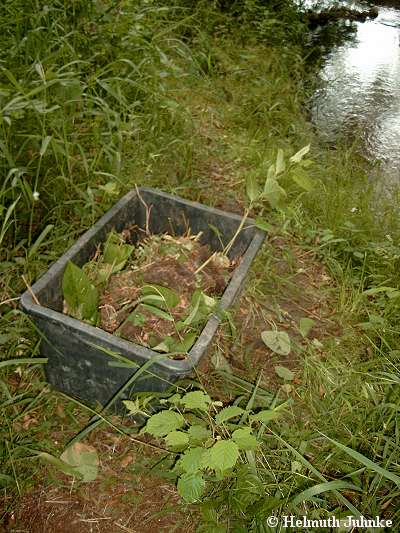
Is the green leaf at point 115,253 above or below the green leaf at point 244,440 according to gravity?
above

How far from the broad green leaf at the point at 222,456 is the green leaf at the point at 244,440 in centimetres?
4

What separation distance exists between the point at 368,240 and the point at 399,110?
223cm

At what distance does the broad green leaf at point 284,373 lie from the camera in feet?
5.95

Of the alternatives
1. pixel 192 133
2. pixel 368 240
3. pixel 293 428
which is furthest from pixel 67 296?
pixel 192 133

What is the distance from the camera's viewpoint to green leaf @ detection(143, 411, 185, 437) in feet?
4.41

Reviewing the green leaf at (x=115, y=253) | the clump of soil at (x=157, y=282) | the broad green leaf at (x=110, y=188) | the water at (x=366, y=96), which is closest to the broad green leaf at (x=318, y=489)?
the clump of soil at (x=157, y=282)

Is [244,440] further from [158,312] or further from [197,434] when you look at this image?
[158,312]

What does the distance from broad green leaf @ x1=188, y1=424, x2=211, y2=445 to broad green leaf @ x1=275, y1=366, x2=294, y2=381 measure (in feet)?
1.65

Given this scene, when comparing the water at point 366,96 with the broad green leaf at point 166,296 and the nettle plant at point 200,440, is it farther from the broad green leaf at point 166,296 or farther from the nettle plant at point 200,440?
the nettle plant at point 200,440

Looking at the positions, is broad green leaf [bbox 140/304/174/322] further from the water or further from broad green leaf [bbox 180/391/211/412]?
the water

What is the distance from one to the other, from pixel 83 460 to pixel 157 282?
24.7 inches

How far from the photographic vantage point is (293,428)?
165 cm

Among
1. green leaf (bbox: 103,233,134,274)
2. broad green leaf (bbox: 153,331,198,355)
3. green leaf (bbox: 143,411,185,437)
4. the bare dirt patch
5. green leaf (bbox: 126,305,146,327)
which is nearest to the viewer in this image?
green leaf (bbox: 143,411,185,437)

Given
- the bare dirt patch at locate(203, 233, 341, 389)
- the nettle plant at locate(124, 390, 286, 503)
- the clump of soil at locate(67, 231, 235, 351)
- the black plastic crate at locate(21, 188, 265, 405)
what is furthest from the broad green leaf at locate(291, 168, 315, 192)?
the nettle plant at locate(124, 390, 286, 503)
